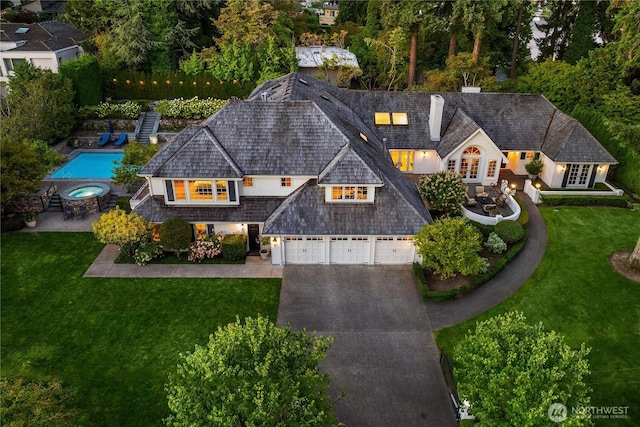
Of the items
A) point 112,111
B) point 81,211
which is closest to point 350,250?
point 81,211

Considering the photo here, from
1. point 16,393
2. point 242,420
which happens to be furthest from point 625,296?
point 16,393

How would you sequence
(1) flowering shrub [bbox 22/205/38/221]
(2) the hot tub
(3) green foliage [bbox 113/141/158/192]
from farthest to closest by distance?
(3) green foliage [bbox 113/141/158/192]
(2) the hot tub
(1) flowering shrub [bbox 22/205/38/221]

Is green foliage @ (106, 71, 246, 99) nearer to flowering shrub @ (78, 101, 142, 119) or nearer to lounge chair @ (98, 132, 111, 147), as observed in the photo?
flowering shrub @ (78, 101, 142, 119)

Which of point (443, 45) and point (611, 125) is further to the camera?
point (443, 45)

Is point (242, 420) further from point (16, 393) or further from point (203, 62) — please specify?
point (203, 62)

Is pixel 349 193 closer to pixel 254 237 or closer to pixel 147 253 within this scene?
pixel 254 237

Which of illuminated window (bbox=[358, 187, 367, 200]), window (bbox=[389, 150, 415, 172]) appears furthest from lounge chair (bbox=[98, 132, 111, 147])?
illuminated window (bbox=[358, 187, 367, 200])
